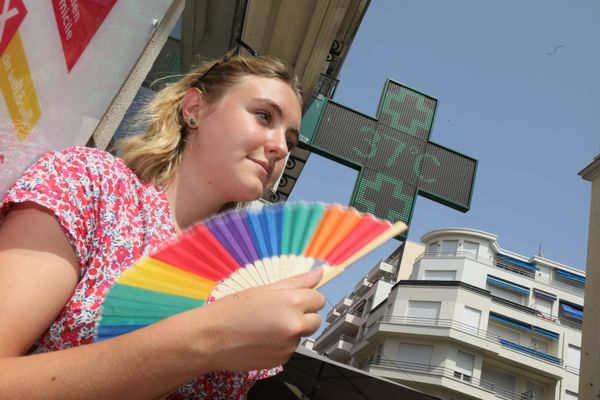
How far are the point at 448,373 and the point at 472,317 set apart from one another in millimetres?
4798

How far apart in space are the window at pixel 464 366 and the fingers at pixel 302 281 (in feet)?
122

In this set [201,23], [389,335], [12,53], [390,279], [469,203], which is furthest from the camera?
[390,279]

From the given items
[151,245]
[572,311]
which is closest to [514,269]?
[572,311]

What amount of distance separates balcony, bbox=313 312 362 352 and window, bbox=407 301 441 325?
9.41 meters

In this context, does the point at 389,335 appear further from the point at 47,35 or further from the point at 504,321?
the point at 47,35

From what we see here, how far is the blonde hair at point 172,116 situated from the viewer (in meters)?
1.28

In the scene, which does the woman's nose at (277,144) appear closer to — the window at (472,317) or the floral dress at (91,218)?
the floral dress at (91,218)

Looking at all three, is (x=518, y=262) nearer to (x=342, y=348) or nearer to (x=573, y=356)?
(x=573, y=356)

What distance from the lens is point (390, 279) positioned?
48.3 metres

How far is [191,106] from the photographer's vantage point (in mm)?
1436

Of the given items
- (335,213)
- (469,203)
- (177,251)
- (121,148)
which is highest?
(469,203)

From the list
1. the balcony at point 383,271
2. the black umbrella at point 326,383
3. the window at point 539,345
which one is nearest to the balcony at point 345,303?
the balcony at point 383,271

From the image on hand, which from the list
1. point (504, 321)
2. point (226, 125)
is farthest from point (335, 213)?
point (504, 321)

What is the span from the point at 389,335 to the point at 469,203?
110 feet
